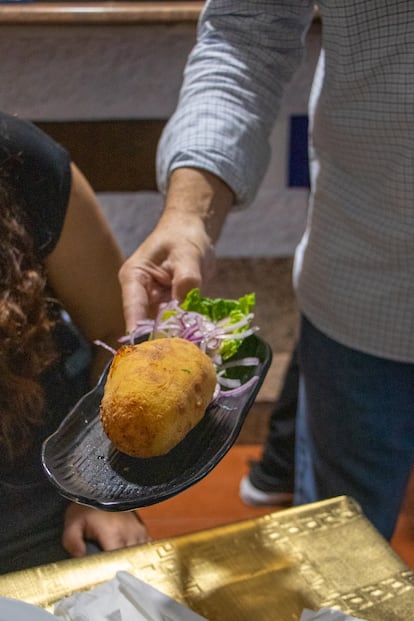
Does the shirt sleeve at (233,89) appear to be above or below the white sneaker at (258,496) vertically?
above

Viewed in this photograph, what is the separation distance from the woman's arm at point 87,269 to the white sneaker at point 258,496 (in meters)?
0.81

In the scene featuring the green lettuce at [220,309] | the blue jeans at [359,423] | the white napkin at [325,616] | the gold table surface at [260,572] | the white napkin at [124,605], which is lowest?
the blue jeans at [359,423]

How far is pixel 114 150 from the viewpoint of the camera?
56.2 inches

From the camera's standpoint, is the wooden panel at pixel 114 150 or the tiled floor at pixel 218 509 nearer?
the tiled floor at pixel 218 509

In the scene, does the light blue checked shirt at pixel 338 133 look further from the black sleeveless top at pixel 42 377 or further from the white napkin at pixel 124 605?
the white napkin at pixel 124 605

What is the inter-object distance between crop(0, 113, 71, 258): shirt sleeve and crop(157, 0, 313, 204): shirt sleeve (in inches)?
6.3

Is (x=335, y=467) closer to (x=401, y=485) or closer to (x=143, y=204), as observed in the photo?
(x=401, y=485)

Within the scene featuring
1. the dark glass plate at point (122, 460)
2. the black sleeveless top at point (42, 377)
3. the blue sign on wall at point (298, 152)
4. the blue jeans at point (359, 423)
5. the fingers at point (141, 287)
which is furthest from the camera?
the blue sign on wall at point (298, 152)

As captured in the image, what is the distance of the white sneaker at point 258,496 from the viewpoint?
170 cm

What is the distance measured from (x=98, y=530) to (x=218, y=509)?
0.67 meters

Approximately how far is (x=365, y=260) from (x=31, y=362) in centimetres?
52

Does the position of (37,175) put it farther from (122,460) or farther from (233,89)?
(122,460)

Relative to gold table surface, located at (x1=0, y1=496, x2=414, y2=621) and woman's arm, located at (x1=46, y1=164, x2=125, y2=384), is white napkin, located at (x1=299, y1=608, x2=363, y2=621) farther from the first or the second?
woman's arm, located at (x1=46, y1=164, x2=125, y2=384)

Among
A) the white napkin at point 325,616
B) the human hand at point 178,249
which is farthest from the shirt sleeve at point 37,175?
the white napkin at point 325,616
